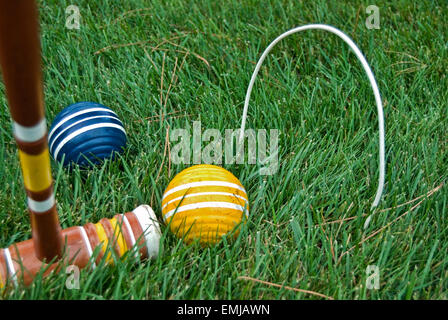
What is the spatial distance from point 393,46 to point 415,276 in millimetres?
1209

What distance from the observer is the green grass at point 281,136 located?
51.4 inches

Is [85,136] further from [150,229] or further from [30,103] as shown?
[30,103]

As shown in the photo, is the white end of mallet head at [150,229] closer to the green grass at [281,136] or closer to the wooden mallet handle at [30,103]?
the green grass at [281,136]

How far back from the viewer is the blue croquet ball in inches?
60.2

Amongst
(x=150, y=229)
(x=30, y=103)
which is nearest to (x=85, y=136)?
(x=150, y=229)

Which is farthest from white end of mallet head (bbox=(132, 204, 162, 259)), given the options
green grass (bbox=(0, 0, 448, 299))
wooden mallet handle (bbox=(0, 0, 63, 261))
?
wooden mallet handle (bbox=(0, 0, 63, 261))

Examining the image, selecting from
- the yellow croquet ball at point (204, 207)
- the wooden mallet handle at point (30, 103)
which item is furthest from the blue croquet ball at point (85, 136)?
the wooden mallet handle at point (30, 103)

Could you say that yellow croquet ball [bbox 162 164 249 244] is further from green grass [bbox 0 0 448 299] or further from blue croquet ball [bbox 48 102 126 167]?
blue croquet ball [bbox 48 102 126 167]

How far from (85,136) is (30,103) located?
615 millimetres

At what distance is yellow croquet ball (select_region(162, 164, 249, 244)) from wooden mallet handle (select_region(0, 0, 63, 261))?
1.03 ft

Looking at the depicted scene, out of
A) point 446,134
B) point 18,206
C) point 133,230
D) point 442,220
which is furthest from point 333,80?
point 18,206

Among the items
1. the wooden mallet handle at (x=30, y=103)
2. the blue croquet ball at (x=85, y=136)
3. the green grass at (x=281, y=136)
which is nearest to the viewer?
the wooden mallet handle at (x=30, y=103)

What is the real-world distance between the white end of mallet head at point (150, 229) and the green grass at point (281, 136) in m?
0.04

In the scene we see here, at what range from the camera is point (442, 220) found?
57.7 inches
